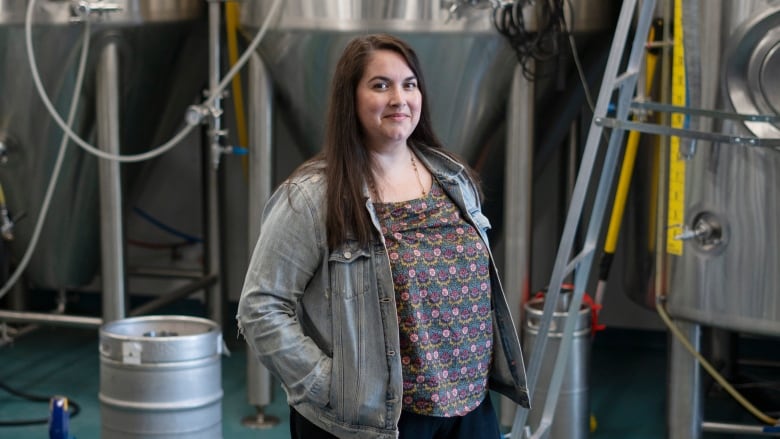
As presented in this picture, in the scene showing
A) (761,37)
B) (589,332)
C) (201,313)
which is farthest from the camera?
(201,313)

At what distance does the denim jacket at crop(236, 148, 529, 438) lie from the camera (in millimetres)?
1627

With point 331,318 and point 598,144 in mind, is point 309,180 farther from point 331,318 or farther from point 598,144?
point 598,144

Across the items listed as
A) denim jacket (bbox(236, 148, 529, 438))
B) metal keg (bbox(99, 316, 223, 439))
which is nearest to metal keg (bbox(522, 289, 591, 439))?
metal keg (bbox(99, 316, 223, 439))

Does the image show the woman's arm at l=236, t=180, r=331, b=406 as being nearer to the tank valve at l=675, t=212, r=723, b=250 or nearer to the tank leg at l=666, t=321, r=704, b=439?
the tank valve at l=675, t=212, r=723, b=250

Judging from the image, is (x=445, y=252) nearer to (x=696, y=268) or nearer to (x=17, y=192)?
(x=696, y=268)

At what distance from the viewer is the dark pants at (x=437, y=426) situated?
1.68 m

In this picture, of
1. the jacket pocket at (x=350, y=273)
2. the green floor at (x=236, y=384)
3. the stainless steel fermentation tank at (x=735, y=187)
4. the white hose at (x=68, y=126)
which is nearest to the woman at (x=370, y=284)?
the jacket pocket at (x=350, y=273)

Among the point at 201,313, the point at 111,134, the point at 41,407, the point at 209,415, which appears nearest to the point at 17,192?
the point at 111,134

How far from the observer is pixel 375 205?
1662 millimetres

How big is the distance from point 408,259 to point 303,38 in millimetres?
1443

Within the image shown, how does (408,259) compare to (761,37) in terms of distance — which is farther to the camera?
(761,37)

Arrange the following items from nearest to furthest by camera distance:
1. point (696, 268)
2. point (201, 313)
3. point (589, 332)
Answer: point (696, 268)
point (589, 332)
point (201, 313)

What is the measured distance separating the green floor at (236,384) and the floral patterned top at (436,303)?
58.1 inches

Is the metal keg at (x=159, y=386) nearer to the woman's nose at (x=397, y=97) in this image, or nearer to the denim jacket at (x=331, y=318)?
the denim jacket at (x=331, y=318)
